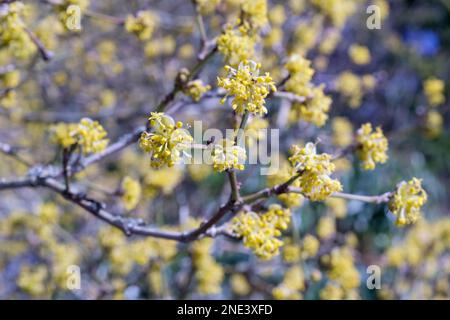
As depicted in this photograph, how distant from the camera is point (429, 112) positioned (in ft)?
11.3

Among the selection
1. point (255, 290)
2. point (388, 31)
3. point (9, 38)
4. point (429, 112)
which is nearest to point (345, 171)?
point (429, 112)

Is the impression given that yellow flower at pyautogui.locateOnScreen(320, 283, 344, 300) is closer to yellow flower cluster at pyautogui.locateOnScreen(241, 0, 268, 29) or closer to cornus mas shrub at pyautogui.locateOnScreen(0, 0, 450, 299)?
cornus mas shrub at pyautogui.locateOnScreen(0, 0, 450, 299)

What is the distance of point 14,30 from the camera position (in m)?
1.94

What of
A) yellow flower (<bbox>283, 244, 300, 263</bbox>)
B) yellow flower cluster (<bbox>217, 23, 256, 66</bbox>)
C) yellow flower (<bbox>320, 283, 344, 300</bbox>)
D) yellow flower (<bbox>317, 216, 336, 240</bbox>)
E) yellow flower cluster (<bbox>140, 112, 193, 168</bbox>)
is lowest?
yellow flower (<bbox>320, 283, 344, 300</bbox>)

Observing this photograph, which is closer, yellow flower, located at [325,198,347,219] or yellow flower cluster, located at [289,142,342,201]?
yellow flower cluster, located at [289,142,342,201]

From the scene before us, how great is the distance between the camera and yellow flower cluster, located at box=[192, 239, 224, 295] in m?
2.60

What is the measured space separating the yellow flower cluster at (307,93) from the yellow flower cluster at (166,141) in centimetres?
70

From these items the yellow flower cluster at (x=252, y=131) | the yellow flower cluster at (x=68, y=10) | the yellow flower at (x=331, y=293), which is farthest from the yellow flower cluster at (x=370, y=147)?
the yellow flower cluster at (x=68, y=10)

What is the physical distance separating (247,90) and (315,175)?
319mm

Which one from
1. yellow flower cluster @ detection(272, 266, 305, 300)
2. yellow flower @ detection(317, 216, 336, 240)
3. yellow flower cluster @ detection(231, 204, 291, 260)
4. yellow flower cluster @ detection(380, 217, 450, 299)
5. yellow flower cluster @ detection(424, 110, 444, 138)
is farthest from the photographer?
yellow flower cluster @ detection(380, 217, 450, 299)

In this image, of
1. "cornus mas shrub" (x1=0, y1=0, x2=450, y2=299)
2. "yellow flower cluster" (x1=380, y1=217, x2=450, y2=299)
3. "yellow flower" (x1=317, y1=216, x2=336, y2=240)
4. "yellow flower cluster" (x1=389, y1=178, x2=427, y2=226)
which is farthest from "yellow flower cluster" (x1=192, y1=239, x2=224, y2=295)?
"yellow flower cluster" (x1=380, y1=217, x2=450, y2=299)

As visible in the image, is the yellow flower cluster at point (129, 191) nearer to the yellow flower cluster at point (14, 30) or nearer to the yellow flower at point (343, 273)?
the yellow flower cluster at point (14, 30)

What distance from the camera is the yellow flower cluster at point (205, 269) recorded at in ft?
8.53
